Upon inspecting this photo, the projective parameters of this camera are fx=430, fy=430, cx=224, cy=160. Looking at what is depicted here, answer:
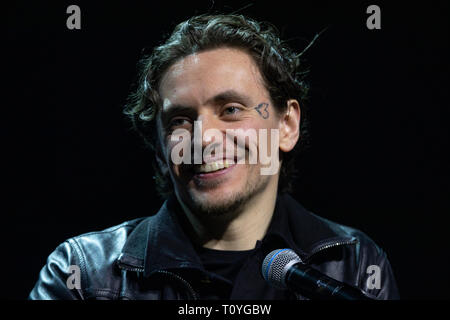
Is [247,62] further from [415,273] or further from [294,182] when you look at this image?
[415,273]

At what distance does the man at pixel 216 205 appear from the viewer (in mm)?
2004

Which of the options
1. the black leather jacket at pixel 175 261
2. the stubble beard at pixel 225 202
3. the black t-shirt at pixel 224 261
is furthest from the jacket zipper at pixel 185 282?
the stubble beard at pixel 225 202

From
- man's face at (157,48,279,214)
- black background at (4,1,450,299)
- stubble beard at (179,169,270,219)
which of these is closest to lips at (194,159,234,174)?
man's face at (157,48,279,214)

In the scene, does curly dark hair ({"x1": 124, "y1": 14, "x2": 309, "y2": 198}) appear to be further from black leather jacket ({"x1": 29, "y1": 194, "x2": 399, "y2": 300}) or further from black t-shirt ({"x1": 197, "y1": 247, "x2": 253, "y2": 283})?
black t-shirt ({"x1": 197, "y1": 247, "x2": 253, "y2": 283})

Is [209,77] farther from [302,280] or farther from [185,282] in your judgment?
[302,280]

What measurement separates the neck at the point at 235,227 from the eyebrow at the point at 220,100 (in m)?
0.47

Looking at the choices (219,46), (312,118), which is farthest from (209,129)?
(312,118)

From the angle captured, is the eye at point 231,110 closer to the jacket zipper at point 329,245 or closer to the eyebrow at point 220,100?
the eyebrow at point 220,100

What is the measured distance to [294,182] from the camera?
9.32ft

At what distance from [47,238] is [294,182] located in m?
1.57

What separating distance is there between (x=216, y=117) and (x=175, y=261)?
701 mm

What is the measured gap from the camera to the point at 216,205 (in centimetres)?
200
